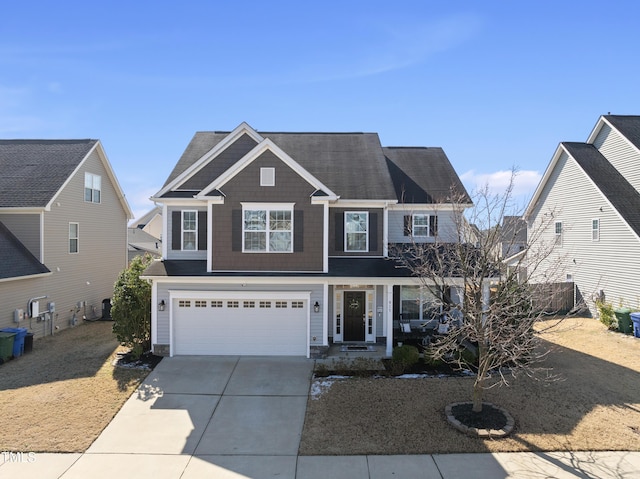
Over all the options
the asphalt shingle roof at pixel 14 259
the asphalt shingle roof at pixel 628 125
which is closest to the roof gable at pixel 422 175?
the asphalt shingle roof at pixel 628 125

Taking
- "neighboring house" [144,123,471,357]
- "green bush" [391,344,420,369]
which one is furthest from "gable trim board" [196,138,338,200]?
"green bush" [391,344,420,369]

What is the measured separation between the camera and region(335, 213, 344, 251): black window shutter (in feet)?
51.7

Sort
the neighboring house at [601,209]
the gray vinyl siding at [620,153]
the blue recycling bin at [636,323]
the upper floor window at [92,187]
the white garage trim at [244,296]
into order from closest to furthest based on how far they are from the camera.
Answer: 1. the white garage trim at [244,296]
2. the blue recycling bin at [636,323]
3. the neighboring house at [601,209]
4. the gray vinyl siding at [620,153]
5. the upper floor window at [92,187]

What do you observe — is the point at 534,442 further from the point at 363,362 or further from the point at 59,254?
the point at 59,254

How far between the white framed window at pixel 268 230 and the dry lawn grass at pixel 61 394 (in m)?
5.37

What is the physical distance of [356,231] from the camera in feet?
51.9

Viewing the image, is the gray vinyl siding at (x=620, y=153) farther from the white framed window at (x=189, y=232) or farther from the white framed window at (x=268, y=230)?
the white framed window at (x=189, y=232)

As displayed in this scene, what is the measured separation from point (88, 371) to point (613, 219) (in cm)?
2222

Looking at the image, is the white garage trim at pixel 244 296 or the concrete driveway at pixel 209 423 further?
the white garage trim at pixel 244 296

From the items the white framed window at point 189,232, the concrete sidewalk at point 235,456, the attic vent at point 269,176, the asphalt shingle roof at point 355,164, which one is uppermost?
the asphalt shingle roof at point 355,164

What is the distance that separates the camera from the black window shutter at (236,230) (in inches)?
564

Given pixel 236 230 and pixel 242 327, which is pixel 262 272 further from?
pixel 242 327

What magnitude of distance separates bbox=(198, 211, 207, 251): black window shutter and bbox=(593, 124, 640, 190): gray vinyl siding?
20344 millimetres

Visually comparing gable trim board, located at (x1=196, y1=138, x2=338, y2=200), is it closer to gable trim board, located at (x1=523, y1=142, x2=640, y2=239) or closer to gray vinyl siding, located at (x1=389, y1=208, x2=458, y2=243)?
gray vinyl siding, located at (x1=389, y1=208, x2=458, y2=243)
